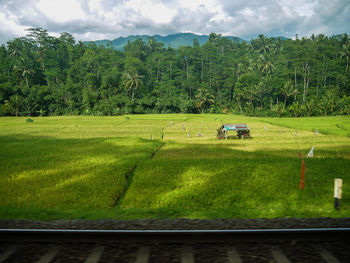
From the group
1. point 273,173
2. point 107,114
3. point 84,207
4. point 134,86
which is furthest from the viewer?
point 134,86

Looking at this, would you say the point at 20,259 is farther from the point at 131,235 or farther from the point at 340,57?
the point at 340,57

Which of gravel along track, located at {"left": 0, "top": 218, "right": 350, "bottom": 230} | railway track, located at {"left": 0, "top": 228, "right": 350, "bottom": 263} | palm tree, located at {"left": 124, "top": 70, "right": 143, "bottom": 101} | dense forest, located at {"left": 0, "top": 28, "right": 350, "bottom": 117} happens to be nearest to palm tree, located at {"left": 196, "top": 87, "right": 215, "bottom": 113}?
dense forest, located at {"left": 0, "top": 28, "right": 350, "bottom": 117}

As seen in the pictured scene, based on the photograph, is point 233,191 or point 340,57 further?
point 340,57

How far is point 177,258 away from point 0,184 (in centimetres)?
884

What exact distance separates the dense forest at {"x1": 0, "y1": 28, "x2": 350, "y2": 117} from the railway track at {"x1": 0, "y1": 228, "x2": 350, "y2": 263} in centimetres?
6637

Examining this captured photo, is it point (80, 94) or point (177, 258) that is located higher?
point (80, 94)

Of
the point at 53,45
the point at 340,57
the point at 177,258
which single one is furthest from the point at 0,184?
the point at 53,45

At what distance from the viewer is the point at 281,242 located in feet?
12.5

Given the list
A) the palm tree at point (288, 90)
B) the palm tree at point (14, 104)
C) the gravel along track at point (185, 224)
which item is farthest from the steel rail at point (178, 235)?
the palm tree at point (288, 90)

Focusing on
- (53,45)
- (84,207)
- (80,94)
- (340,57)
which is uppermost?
(53,45)

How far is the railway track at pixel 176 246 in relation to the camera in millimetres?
3457

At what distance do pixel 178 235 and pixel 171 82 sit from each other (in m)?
95.8

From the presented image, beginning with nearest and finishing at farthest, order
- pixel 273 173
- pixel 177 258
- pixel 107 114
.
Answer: pixel 177 258
pixel 273 173
pixel 107 114

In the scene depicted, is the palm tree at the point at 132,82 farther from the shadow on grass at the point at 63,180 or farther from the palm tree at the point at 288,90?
the shadow on grass at the point at 63,180
